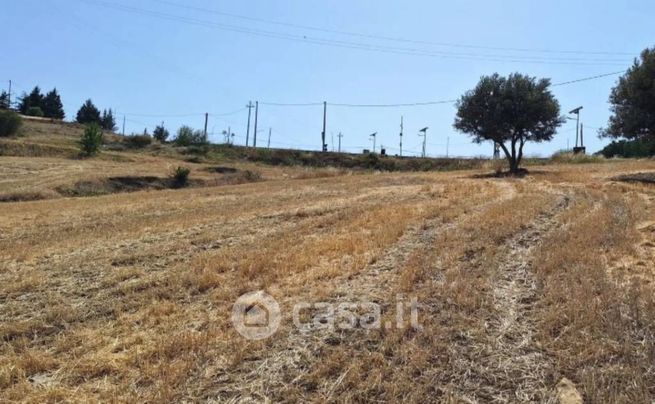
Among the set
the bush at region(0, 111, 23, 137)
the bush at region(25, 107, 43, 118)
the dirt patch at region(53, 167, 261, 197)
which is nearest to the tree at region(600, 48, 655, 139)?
the dirt patch at region(53, 167, 261, 197)

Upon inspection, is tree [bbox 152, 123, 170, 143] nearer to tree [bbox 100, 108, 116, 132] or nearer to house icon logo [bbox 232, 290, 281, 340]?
tree [bbox 100, 108, 116, 132]

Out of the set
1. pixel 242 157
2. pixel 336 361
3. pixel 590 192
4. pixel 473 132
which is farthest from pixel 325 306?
pixel 242 157

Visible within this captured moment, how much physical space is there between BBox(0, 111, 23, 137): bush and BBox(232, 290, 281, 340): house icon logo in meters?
65.9

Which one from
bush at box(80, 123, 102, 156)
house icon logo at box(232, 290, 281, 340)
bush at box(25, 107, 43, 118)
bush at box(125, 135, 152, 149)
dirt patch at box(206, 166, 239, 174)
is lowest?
house icon logo at box(232, 290, 281, 340)

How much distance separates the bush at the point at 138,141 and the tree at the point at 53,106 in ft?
147

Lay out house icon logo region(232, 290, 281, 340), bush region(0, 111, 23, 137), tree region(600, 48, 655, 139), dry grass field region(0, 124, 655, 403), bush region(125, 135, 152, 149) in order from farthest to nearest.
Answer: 1. bush region(125, 135, 152, 149)
2. bush region(0, 111, 23, 137)
3. tree region(600, 48, 655, 139)
4. house icon logo region(232, 290, 281, 340)
5. dry grass field region(0, 124, 655, 403)

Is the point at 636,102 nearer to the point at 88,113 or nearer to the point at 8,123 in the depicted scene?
the point at 8,123

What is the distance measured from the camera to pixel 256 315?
19.2ft

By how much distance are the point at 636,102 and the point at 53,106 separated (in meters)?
109

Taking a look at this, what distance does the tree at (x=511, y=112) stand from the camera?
107ft

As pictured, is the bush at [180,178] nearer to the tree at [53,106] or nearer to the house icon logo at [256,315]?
the house icon logo at [256,315]

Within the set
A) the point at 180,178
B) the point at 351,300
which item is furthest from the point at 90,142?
the point at 351,300

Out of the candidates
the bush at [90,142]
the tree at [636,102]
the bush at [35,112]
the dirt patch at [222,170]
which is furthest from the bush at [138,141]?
the tree at [636,102]

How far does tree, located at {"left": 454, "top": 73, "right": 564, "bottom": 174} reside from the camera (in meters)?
32.6
